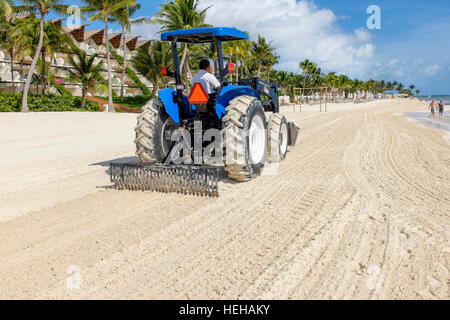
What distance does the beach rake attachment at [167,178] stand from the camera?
16.1 feet

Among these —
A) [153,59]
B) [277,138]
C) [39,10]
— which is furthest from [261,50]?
[277,138]

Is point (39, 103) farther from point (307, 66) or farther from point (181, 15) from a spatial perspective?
point (307, 66)

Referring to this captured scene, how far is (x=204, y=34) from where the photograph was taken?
223 inches

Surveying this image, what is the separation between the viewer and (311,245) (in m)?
3.35

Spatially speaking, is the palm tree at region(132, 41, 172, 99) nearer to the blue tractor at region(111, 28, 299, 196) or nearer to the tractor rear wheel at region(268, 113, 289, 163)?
the tractor rear wheel at region(268, 113, 289, 163)

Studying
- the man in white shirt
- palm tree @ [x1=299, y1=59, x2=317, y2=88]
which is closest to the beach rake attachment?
the man in white shirt

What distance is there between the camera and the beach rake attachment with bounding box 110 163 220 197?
16.1 feet

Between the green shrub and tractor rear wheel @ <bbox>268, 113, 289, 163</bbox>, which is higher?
the green shrub

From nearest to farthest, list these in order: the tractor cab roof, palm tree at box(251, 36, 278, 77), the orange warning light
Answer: the orange warning light
the tractor cab roof
palm tree at box(251, 36, 278, 77)

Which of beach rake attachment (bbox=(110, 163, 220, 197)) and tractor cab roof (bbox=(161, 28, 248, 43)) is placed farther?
tractor cab roof (bbox=(161, 28, 248, 43))

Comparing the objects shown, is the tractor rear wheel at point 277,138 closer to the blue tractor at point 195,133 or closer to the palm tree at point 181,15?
the blue tractor at point 195,133
